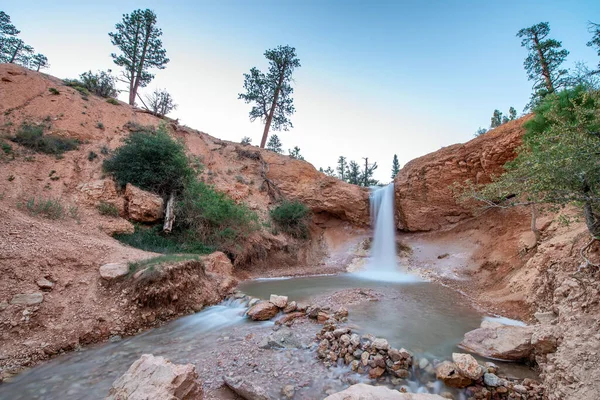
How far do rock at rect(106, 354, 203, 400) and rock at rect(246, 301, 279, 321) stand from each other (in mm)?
2816

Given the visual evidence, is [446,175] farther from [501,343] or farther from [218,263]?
[218,263]

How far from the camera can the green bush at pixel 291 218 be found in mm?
15547

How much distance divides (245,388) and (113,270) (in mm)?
4322

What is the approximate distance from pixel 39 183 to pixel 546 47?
24644 millimetres

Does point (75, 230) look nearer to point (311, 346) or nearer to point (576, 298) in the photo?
point (311, 346)

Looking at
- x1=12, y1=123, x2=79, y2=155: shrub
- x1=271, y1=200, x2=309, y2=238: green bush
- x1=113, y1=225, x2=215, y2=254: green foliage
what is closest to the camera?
x1=113, y1=225, x2=215, y2=254: green foliage

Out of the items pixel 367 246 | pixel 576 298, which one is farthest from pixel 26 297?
pixel 367 246

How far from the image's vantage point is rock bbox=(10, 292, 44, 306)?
14.2ft

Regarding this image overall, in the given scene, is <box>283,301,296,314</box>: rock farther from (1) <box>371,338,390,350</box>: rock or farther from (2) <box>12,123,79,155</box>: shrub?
(2) <box>12,123,79,155</box>: shrub

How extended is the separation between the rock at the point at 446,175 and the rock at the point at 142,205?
13.3m

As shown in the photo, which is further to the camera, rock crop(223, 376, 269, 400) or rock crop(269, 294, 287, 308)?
rock crop(269, 294, 287, 308)

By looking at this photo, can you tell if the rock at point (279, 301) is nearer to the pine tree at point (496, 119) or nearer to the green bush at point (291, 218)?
the green bush at point (291, 218)

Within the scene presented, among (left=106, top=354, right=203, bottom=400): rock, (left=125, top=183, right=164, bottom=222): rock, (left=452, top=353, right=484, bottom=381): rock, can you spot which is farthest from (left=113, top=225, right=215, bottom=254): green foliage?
(left=452, top=353, right=484, bottom=381): rock

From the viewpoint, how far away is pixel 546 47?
→ 1438cm
